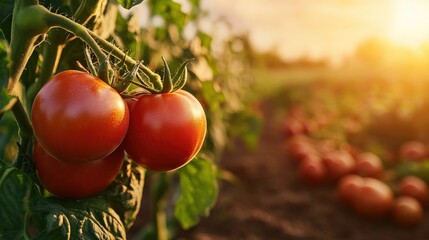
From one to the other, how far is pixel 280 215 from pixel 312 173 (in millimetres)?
953

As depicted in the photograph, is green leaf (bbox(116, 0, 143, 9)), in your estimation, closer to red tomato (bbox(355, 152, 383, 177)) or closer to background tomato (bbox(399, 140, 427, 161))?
red tomato (bbox(355, 152, 383, 177))

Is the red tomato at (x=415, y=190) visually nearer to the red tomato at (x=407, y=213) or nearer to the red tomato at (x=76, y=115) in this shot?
the red tomato at (x=407, y=213)

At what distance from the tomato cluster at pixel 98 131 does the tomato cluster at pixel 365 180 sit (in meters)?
3.44

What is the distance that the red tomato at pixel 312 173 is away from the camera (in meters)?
5.21

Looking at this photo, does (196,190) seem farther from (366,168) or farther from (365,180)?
(366,168)

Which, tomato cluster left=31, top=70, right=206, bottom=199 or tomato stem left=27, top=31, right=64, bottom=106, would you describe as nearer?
tomato cluster left=31, top=70, right=206, bottom=199

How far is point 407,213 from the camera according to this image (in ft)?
A: 13.5

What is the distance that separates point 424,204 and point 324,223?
0.92 m

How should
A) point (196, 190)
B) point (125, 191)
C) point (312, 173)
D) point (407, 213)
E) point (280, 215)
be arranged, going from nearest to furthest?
point (125, 191)
point (196, 190)
point (407, 213)
point (280, 215)
point (312, 173)

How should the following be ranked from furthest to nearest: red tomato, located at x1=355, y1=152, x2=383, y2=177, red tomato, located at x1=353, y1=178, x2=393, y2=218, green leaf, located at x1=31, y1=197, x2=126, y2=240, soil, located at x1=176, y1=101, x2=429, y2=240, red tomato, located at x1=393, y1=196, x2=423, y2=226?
red tomato, located at x1=355, y1=152, x2=383, y2=177 → red tomato, located at x1=353, y1=178, x2=393, y2=218 → red tomato, located at x1=393, y1=196, x2=423, y2=226 → soil, located at x1=176, y1=101, x2=429, y2=240 → green leaf, located at x1=31, y1=197, x2=126, y2=240

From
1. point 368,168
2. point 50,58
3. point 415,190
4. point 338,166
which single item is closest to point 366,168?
point 368,168

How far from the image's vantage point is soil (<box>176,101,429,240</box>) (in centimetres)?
392

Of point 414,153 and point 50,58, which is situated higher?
point 414,153

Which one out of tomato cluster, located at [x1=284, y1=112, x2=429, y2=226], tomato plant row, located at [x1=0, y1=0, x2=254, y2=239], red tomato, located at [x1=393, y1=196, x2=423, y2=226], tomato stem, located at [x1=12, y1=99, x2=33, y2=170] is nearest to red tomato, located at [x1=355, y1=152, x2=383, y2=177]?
tomato cluster, located at [x1=284, y1=112, x2=429, y2=226]
